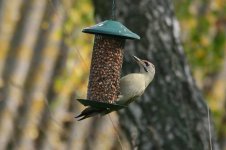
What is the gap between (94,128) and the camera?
24.5 m

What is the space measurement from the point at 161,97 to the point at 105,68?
2.09 meters

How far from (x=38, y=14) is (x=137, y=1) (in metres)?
15.3

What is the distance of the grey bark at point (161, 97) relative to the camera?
8273mm

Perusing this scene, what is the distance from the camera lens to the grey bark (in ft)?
27.1

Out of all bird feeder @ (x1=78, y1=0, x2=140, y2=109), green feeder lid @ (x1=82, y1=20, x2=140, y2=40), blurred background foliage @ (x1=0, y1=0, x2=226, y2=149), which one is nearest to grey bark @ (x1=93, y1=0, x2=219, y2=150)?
bird feeder @ (x1=78, y1=0, x2=140, y2=109)

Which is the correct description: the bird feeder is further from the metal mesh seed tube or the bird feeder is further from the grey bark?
the grey bark

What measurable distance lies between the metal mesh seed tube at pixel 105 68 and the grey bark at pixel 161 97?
6.26ft

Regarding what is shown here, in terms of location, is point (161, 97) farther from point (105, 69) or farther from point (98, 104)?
point (98, 104)

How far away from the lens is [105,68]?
627cm

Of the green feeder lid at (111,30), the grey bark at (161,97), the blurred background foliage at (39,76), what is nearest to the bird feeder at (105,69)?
the green feeder lid at (111,30)

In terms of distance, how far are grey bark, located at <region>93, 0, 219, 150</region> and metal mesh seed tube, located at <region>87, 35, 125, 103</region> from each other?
191 centimetres

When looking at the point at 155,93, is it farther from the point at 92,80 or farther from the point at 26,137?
the point at 26,137

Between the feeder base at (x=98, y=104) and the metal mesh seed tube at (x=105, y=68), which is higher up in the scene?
the metal mesh seed tube at (x=105, y=68)

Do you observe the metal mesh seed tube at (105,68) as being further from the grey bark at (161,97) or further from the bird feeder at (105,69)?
the grey bark at (161,97)
